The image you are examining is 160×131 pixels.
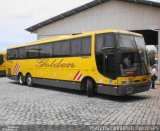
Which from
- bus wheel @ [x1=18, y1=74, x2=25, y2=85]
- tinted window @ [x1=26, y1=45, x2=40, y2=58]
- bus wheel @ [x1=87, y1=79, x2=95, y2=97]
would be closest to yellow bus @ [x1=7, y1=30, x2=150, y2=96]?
bus wheel @ [x1=87, y1=79, x2=95, y2=97]

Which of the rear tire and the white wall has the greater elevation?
the white wall

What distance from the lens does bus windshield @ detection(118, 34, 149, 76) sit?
14547 mm

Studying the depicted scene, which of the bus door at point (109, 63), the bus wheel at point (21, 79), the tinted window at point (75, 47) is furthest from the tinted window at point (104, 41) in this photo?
the bus wheel at point (21, 79)

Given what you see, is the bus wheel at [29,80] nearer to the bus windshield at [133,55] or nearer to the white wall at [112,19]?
the white wall at [112,19]

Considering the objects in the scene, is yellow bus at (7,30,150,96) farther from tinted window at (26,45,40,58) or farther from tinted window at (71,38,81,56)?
tinted window at (26,45,40,58)

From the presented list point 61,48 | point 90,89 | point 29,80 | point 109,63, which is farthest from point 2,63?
point 109,63

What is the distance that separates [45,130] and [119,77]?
651cm

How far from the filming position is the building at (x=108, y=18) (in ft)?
83.1

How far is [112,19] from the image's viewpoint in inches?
1049

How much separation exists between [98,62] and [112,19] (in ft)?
39.4

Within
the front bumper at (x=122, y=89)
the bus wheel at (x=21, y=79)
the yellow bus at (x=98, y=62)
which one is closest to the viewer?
the front bumper at (x=122, y=89)

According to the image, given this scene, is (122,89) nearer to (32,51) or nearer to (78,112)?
(78,112)

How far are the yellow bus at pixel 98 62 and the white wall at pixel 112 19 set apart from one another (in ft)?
26.5

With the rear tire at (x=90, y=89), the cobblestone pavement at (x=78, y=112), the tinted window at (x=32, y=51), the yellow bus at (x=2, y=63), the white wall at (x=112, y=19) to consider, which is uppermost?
the white wall at (x=112, y=19)
